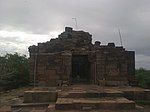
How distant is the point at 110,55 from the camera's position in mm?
14266

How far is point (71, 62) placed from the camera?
14164 millimetres

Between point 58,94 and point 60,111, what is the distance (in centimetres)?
197

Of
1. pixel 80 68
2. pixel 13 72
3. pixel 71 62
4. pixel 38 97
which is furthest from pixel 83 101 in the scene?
pixel 80 68

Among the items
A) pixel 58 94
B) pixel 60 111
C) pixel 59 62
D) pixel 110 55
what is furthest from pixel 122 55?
pixel 60 111

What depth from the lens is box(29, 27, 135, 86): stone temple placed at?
45.6ft

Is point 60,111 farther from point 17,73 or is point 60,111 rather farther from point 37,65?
point 17,73

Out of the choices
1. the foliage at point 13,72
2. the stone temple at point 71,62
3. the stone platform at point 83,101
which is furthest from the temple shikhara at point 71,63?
the foliage at point 13,72

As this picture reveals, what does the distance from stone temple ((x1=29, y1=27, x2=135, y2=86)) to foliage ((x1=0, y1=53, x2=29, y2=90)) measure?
200cm

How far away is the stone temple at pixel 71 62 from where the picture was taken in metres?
13.9

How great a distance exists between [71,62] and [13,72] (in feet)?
12.3

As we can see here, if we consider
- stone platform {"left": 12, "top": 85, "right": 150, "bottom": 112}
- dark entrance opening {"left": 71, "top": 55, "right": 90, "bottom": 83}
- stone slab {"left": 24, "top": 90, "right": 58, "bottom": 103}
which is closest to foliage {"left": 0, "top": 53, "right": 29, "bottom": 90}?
dark entrance opening {"left": 71, "top": 55, "right": 90, "bottom": 83}

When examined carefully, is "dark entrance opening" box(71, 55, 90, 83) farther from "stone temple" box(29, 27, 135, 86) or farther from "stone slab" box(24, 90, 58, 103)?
"stone slab" box(24, 90, 58, 103)

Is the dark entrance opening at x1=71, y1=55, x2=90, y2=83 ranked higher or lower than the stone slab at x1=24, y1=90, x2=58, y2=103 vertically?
higher

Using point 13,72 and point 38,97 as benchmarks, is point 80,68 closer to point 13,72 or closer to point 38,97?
point 13,72
